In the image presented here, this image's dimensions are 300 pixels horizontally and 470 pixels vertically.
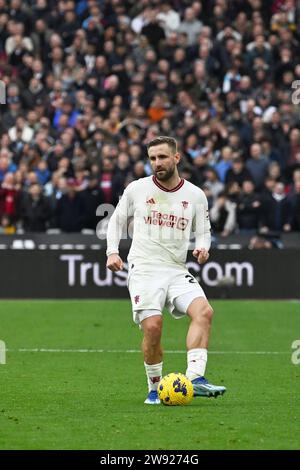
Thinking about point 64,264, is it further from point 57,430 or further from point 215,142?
point 57,430

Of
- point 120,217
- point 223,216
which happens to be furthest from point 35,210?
point 120,217

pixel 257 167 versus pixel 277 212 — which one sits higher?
pixel 257 167

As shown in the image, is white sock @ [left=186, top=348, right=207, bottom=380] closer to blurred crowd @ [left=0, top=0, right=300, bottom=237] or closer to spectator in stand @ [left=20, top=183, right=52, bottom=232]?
blurred crowd @ [left=0, top=0, right=300, bottom=237]

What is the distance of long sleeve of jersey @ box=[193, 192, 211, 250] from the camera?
11852 millimetres

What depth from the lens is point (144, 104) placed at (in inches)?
1174

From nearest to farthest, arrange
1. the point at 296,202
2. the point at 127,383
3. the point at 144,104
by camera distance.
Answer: the point at 127,383 < the point at 296,202 < the point at 144,104

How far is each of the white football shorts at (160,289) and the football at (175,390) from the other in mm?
633

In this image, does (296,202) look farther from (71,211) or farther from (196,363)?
(196,363)

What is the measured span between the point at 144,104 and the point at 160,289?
1837 centimetres

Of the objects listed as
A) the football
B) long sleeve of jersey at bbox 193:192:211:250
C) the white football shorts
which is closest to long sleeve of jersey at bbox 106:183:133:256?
the white football shorts

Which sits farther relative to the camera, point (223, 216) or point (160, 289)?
point (223, 216)

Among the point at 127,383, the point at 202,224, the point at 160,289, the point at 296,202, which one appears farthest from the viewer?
the point at 296,202

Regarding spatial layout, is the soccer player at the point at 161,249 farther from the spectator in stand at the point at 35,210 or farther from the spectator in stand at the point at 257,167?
the spectator in stand at the point at 257,167

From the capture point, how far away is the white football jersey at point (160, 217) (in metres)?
11.8
